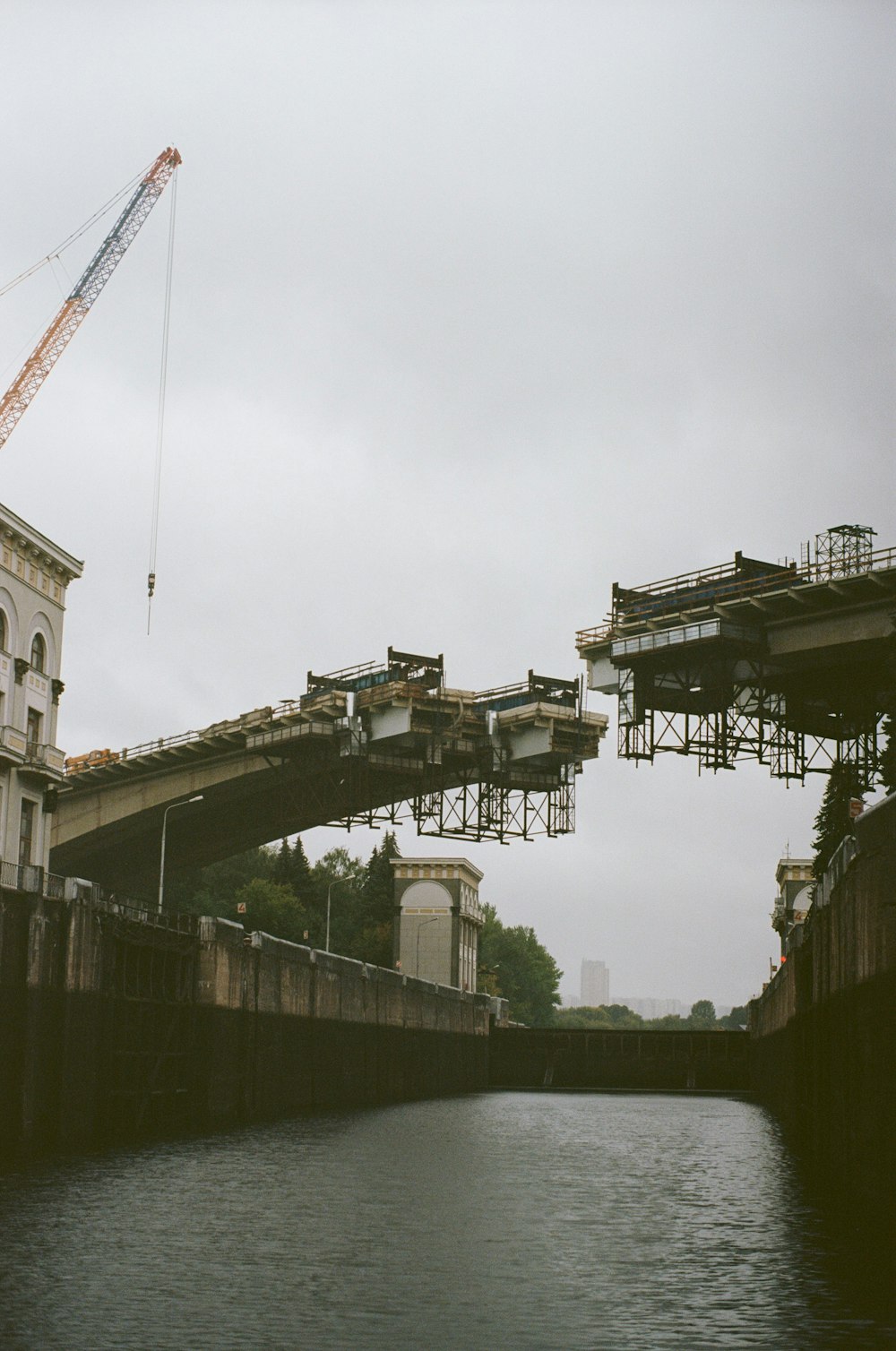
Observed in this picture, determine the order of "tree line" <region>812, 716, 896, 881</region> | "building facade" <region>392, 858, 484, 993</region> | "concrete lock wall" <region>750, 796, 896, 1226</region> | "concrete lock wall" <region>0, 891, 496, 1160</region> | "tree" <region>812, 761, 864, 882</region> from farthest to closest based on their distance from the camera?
"building facade" <region>392, 858, 484, 993</region>
"tree" <region>812, 761, 864, 882</region>
"tree line" <region>812, 716, 896, 881</region>
"concrete lock wall" <region>0, 891, 496, 1160</region>
"concrete lock wall" <region>750, 796, 896, 1226</region>

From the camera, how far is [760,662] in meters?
60.4

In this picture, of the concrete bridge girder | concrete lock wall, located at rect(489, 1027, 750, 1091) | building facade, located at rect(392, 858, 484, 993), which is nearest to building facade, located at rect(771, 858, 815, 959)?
building facade, located at rect(392, 858, 484, 993)

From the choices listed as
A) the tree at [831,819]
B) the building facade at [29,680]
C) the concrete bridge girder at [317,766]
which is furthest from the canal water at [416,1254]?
the tree at [831,819]

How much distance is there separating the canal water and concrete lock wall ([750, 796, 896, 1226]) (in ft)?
3.67

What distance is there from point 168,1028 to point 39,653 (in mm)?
13627

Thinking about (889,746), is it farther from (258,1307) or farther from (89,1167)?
(258,1307)

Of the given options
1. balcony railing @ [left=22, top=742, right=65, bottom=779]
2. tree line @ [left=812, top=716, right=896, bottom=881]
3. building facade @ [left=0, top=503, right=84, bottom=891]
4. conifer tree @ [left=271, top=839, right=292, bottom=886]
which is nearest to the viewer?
building facade @ [left=0, top=503, right=84, bottom=891]

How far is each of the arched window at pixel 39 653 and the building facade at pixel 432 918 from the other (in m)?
76.4

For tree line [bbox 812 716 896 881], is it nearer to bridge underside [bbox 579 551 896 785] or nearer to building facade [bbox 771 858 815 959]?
bridge underside [bbox 579 551 896 785]

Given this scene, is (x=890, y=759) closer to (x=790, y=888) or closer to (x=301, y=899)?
(x=790, y=888)

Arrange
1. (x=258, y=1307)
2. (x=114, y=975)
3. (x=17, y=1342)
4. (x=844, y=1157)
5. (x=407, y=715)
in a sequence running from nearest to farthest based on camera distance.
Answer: (x=17, y=1342) → (x=258, y=1307) → (x=844, y=1157) → (x=114, y=975) → (x=407, y=715)

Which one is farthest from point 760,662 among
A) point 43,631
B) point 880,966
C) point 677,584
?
point 880,966

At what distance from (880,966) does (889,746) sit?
2123 inches

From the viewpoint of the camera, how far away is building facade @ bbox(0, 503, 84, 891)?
166 ft
